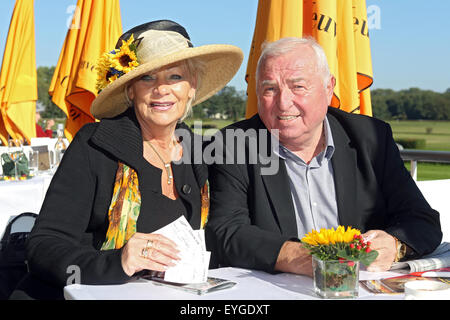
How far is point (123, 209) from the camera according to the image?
222cm

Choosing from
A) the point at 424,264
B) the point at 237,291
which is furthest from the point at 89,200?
the point at 424,264

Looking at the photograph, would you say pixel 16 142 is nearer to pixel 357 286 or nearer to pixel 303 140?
pixel 303 140

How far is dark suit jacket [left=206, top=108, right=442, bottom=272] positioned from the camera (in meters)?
2.11

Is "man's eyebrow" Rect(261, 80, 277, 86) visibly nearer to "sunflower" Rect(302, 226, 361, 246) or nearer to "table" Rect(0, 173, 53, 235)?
"sunflower" Rect(302, 226, 361, 246)

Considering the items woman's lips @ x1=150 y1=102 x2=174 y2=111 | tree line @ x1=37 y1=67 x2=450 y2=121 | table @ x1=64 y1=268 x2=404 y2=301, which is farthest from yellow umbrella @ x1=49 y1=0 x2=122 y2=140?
tree line @ x1=37 y1=67 x2=450 y2=121

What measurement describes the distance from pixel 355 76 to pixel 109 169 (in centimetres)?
196

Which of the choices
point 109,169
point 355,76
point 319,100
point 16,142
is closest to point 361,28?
point 355,76

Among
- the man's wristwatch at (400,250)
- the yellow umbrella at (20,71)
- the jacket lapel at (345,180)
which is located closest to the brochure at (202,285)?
the man's wristwatch at (400,250)

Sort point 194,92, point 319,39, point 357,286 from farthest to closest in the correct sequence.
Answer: point 319,39
point 194,92
point 357,286

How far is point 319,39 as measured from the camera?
A: 129 inches

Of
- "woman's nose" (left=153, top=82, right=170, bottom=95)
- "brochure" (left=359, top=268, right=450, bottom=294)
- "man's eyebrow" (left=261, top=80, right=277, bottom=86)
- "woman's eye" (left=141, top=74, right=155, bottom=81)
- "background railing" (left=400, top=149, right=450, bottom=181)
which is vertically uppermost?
"woman's eye" (left=141, top=74, right=155, bottom=81)

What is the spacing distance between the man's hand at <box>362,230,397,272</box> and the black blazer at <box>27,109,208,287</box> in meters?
0.80

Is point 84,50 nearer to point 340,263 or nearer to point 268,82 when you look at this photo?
point 268,82

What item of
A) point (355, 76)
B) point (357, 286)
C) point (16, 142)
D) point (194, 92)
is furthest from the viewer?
point (16, 142)
